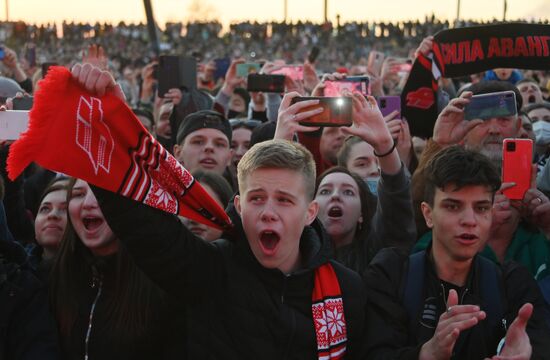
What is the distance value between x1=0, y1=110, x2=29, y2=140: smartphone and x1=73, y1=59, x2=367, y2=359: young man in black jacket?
2.41 feet

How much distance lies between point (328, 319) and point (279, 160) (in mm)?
569

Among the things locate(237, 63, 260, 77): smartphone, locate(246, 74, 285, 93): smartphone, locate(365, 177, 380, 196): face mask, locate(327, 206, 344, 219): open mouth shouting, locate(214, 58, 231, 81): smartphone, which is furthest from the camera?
locate(214, 58, 231, 81): smartphone

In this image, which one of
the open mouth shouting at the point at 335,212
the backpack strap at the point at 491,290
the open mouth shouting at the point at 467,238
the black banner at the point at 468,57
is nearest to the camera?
the backpack strap at the point at 491,290

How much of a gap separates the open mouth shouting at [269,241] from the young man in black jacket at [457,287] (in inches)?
15.1

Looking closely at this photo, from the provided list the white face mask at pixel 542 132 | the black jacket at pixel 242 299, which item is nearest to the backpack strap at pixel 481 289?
the black jacket at pixel 242 299

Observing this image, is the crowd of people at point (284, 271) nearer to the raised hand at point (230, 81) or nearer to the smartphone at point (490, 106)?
the smartphone at point (490, 106)

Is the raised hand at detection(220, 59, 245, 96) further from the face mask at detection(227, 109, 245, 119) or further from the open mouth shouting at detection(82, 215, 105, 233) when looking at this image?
the open mouth shouting at detection(82, 215, 105, 233)

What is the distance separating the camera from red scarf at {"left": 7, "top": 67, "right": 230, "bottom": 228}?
2.46 meters

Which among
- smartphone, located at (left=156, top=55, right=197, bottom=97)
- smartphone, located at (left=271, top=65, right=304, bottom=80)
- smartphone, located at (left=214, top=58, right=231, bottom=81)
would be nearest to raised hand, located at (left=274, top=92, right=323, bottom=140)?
smartphone, located at (left=156, top=55, right=197, bottom=97)

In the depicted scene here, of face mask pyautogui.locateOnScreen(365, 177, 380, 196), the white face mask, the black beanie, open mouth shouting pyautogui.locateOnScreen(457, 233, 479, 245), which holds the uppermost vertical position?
the black beanie

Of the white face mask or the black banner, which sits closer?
the black banner

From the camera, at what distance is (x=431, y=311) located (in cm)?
286

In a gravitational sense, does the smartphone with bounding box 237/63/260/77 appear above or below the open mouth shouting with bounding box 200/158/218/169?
above

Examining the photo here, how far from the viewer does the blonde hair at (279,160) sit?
9.43 feet
